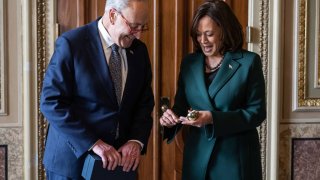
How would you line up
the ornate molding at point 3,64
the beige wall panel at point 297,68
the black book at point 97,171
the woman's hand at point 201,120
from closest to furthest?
the black book at point 97,171 → the woman's hand at point 201,120 → the ornate molding at point 3,64 → the beige wall panel at point 297,68

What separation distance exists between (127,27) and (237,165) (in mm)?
652

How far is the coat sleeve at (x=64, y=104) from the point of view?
1431mm

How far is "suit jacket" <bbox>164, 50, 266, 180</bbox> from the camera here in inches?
62.7

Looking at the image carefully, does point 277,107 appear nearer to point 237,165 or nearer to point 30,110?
point 237,165

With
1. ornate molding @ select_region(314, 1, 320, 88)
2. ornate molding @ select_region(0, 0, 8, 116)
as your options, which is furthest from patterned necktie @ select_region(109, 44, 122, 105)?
ornate molding @ select_region(314, 1, 320, 88)

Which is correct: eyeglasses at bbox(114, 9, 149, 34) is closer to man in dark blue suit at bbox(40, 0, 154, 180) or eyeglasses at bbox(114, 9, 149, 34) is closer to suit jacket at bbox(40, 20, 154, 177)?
man in dark blue suit at bbox(40, 0, 154, 180)

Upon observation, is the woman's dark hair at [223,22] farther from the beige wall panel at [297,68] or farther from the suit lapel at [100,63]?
the beige wall panel at [297,68]

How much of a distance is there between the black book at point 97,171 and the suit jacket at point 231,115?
1.04 ft

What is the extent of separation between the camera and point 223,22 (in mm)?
1602

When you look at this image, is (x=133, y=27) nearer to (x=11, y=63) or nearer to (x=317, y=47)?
(x=11, y=63)

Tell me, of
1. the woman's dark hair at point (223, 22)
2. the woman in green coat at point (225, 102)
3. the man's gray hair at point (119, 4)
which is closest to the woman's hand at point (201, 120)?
the woman in green coat at point (225, 102)

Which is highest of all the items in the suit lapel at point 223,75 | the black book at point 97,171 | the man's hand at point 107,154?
the suit lapel at point 223,75

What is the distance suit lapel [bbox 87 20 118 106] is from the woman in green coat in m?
0.25

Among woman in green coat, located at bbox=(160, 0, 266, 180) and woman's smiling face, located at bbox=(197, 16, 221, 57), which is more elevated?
woman's smiling face, located at bbox=(197, 16, 221, 57)
